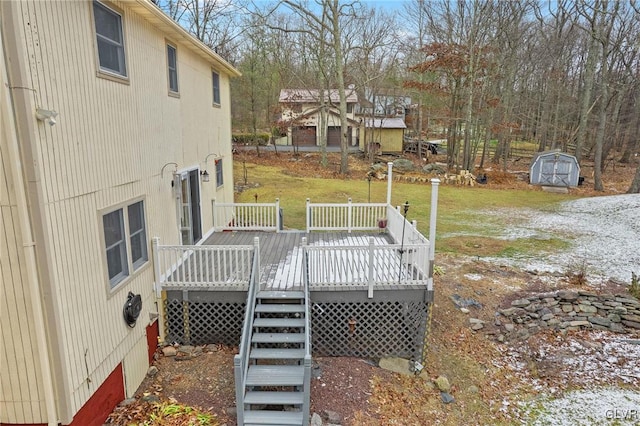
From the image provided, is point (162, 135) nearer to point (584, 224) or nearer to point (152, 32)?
point (152, 32)

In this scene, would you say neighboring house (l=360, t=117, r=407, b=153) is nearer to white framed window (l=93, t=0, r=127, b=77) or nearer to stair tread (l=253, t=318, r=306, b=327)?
stair tread (l=253, t=318, r=306, b=327)

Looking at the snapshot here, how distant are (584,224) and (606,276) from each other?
6135 mm

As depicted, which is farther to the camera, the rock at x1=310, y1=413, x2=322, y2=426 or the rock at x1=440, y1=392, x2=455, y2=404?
the rock at x1=440, y1=392, x2=455, y2=404

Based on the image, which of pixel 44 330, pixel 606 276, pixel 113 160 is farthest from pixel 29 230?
pixel 606 276

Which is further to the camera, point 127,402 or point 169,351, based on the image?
point 169,351

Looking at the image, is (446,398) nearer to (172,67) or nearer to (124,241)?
(124,241)

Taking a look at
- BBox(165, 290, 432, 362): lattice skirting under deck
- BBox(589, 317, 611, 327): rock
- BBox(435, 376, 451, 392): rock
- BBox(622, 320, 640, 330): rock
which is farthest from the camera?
BBox(589, 317, 611, 327): rock

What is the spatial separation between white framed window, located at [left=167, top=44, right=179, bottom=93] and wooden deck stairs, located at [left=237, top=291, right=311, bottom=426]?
4.76 meters

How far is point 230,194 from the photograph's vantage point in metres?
14.1

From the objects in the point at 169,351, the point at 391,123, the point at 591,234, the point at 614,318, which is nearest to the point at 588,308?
the point at 614,318

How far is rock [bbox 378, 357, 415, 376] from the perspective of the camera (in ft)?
24.8

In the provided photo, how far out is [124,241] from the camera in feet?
20.7

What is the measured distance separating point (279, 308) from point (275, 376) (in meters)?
1.36

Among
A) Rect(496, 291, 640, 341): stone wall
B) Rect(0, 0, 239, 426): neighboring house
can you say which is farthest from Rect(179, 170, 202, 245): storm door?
Rect(496, 291, 640, 341): stone wall
